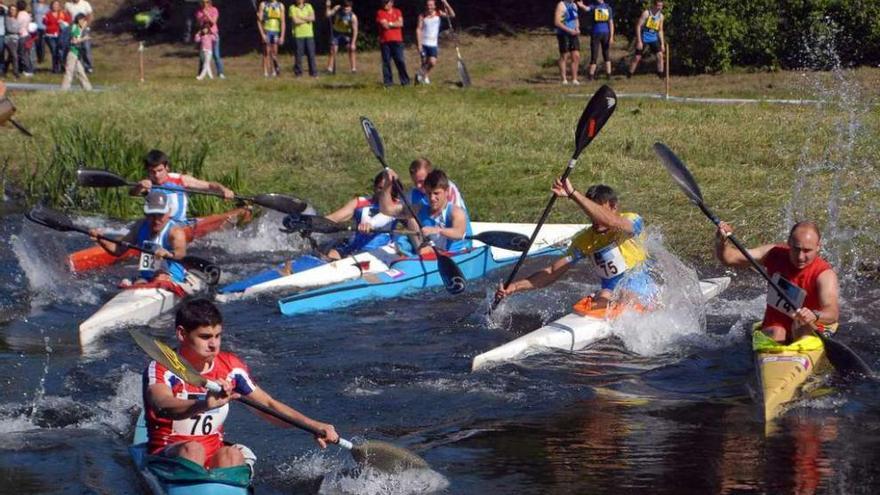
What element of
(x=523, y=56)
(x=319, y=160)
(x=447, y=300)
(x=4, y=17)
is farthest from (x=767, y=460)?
(x=4, y=17)

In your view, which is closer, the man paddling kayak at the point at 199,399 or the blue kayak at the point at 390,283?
the man paddling kayak at the point at 199,399

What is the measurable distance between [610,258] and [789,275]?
181 centimetres

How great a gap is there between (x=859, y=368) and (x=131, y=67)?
91.4ft

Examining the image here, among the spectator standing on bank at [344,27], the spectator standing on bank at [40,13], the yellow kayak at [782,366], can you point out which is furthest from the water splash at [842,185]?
the spectator standing on bank at [40,13]

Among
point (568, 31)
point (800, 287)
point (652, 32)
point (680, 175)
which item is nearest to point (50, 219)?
point (680, 175)

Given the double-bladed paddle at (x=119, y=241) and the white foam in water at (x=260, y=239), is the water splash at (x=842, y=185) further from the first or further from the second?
the double-bladed paddle at (x=119, y=241)

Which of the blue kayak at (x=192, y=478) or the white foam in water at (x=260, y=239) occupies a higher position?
the blue kayak at (x=192, y=478)

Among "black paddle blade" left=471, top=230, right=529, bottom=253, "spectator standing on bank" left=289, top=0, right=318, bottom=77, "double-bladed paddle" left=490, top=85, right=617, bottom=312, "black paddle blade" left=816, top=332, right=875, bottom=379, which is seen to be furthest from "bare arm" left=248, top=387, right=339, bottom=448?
"spectator standing on bank" left=289, top=0, right=318, bottom=77

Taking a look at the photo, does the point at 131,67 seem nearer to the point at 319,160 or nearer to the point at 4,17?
the point at 4,17

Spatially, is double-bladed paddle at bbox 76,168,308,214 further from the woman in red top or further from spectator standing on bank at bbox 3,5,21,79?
the woman in red top

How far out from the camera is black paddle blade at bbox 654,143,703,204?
33.3 ft

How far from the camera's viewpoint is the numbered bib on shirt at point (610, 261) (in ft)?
36.0

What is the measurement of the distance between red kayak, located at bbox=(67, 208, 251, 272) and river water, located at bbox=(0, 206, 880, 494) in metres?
0.95

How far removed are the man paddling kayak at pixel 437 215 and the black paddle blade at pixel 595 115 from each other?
82.3 inches
